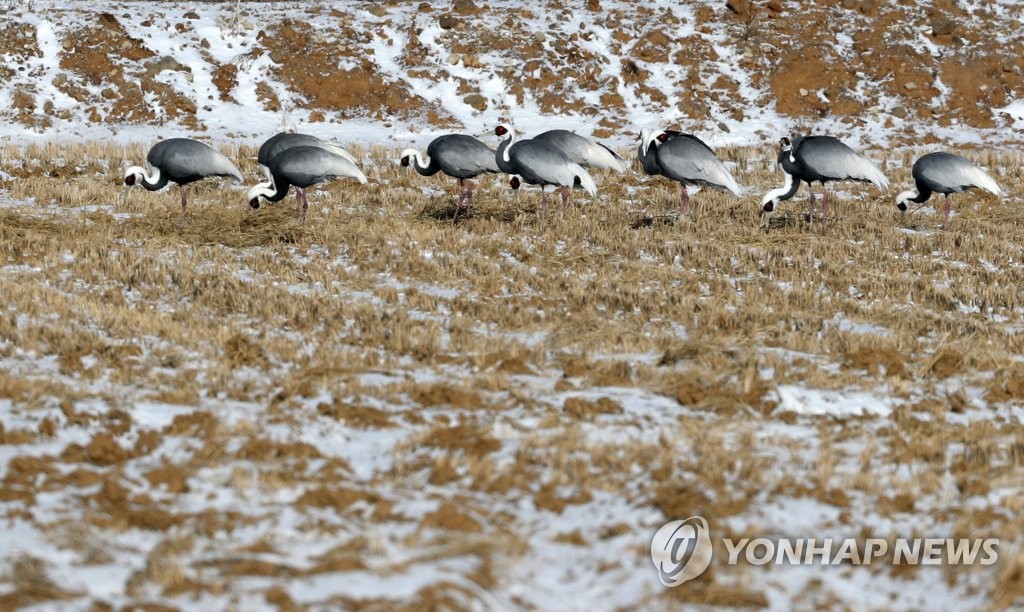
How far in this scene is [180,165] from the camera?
1377 centimetres

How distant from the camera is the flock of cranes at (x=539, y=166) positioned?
45.4 feet

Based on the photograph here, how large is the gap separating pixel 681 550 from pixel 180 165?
434 inches

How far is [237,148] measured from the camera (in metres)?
20.9

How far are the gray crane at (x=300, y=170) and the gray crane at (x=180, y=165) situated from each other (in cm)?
67

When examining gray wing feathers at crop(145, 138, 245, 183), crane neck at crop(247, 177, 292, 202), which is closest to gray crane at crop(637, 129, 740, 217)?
crane neck at crop(247, 177, 292, 202)

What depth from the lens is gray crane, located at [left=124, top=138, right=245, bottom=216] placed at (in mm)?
13773

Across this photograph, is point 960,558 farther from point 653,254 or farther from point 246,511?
point 653,254

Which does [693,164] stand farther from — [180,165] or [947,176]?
[180,165]

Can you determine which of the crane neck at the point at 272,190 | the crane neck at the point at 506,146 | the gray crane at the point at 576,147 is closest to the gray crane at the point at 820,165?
the gray crane at the point at 576,147

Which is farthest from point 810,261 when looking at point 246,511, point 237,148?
point 237,148

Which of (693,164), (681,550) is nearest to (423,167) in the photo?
(693,164)

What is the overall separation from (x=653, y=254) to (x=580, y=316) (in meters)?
3.58

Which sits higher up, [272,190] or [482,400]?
[272,190]

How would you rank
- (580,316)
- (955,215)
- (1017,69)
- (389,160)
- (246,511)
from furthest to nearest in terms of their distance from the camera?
(1017,69)
(389,160)
(955,215)
(580,316)
(246,511)
